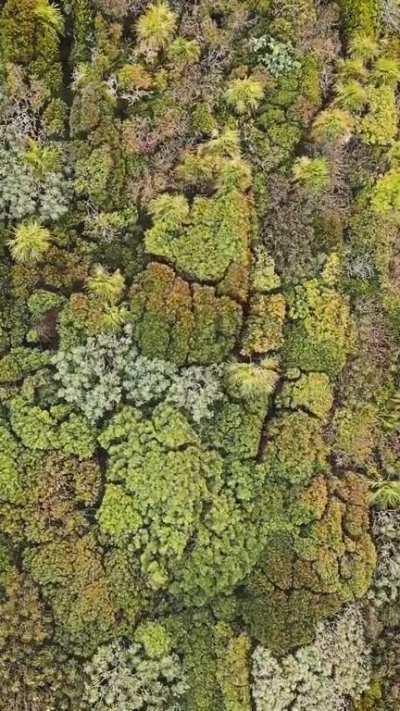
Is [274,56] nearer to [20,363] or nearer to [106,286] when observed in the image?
[106,286]

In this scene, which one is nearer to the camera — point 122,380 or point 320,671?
point 320,671

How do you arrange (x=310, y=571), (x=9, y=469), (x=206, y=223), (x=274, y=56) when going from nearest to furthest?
(x=9, y=469), (x=310, y=571), (x=206, y=223), (x=274, y=56)

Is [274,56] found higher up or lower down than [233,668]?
higher up

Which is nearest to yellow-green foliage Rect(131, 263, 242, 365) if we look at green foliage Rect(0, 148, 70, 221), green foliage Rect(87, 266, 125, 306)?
green foliage Rect(87, 266, 125, 306)

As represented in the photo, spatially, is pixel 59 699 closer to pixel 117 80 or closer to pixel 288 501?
pixel 288 501

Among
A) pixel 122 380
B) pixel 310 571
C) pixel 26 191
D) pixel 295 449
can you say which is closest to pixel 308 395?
pixel 295 449

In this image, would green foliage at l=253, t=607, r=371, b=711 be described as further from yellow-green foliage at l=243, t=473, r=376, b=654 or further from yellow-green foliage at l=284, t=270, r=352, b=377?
yellow-green foliage at l=284, t=270, r=352, b=377

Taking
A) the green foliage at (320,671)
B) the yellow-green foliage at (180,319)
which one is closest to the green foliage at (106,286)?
the yellow-green foliage at (180,319)
